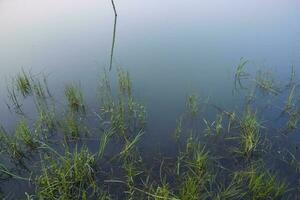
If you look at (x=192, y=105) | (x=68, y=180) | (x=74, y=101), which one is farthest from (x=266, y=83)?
(x=68, y=180)

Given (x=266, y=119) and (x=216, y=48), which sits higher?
(x=216, y=48)

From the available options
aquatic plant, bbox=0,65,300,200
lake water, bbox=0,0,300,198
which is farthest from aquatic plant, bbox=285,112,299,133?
lake water, bbox=0,0,300,198

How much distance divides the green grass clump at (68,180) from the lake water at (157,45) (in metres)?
0.78

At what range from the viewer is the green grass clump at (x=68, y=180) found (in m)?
2.80

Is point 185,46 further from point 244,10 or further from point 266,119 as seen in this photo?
point 266,119

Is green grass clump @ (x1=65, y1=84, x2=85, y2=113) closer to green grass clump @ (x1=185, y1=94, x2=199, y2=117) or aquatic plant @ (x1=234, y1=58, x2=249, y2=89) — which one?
green grass clump @ (x1=185, y1=94, x2=199, y2=117)

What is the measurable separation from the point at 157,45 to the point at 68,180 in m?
3.38

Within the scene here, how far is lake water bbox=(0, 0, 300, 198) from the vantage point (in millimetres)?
4551

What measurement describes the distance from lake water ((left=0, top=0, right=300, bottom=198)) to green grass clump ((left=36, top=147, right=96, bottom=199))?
776mm

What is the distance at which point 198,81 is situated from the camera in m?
4.71

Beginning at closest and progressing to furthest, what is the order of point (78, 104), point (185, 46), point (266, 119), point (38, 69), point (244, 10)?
point (266, 119)
point (78, 104)
point (38, 69)
point (185, 46)
point (244, 10)

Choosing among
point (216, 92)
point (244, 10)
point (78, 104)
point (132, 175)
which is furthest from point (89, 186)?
point (244, 10)

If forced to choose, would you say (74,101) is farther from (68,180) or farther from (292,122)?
(292,122)

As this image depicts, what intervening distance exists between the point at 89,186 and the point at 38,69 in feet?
9.26
